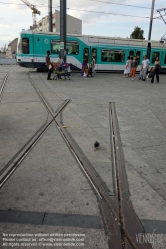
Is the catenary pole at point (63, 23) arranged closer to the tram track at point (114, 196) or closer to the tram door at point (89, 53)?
the tram door at point (89, 53)

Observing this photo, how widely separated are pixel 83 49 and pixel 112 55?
3.28 m

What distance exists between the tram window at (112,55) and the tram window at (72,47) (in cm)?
277

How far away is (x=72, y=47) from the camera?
1989cm

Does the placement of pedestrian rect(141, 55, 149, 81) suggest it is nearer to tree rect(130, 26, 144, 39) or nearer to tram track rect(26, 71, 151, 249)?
tram track rect(26, 71, 151, 249)

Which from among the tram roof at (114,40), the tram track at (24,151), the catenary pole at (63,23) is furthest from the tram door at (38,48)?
the tram track at (24,151)

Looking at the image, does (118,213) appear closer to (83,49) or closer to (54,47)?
(54,47)

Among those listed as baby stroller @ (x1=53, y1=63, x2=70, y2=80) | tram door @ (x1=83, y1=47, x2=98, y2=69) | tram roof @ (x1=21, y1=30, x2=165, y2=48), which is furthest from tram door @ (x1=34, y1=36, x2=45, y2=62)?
tram door @ (x1=83, y1=47, x2=98, y2=69)

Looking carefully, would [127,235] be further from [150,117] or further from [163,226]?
[150,117]

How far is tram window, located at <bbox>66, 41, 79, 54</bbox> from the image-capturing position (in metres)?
19.8

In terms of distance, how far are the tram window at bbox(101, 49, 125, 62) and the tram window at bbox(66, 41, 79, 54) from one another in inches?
109

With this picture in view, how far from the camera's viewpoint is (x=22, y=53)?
18.7m

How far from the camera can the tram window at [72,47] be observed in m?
19.8

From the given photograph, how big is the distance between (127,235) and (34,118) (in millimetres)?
4705

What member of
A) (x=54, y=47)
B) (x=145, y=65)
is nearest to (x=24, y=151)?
(x=145, y=65)
